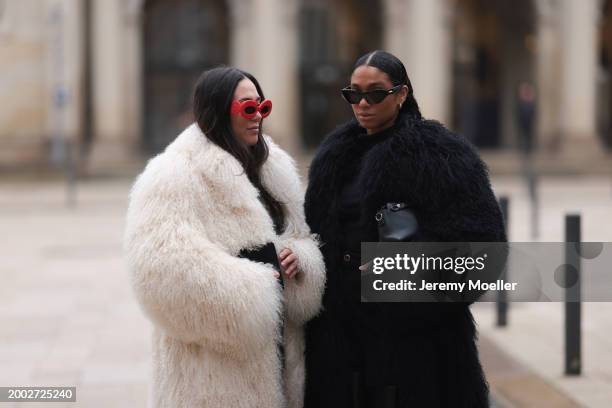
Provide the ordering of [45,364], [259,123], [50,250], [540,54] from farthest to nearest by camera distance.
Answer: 1. [540,54]
2. [50,250]
3. [45,364]
4. [259,123]

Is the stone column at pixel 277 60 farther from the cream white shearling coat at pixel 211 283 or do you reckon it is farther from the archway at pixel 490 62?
the cream white shearling coat at pixel 211 283

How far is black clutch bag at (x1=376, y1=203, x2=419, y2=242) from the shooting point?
3.01m

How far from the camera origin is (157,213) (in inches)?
122

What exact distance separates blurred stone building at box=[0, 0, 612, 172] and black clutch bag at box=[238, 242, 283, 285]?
21869 mm

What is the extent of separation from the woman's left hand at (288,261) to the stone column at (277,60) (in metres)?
23.4

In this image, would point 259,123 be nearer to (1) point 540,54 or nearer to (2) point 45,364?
(2) point 45,364

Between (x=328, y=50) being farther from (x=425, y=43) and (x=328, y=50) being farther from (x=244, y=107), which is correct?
(x=244, y=107)

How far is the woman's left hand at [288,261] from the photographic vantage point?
3281 mm

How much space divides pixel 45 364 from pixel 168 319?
162 inches

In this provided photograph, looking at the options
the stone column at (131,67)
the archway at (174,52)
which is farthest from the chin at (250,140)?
the archway at (174,52)

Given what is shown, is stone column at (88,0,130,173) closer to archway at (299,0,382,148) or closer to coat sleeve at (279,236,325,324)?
archway at (299,0,382,148)

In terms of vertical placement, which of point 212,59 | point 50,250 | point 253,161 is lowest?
point 50,250

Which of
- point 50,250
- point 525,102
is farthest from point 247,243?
point 525,102

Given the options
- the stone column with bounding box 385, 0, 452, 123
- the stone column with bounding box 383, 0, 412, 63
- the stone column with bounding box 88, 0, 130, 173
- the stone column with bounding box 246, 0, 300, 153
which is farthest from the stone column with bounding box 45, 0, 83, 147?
the stone column with bounding box 385, 0, 452, 123
